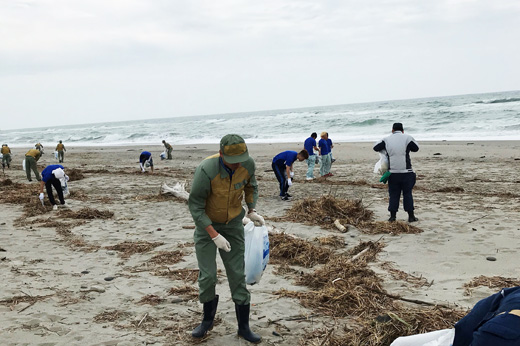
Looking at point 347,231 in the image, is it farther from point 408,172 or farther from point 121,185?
point 121,185

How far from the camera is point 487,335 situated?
5.67 ft

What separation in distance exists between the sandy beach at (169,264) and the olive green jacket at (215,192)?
1118 millimetres

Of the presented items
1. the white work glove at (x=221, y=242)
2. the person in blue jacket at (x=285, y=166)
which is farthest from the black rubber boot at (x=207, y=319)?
the person in blue jacket at (x=285, y=166)

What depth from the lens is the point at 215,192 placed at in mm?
3594

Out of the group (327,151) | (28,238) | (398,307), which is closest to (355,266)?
(398,307)

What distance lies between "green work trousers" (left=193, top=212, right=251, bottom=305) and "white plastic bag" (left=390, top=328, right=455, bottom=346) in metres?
1.56

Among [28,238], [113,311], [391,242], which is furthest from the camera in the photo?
[28,238]

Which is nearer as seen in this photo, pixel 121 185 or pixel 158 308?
pixel 158 308

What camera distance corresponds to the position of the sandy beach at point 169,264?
3.96 metres

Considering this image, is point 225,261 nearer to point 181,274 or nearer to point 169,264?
point 181,274

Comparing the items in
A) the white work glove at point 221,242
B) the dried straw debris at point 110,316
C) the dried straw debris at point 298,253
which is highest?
the white work glove at point 221,242

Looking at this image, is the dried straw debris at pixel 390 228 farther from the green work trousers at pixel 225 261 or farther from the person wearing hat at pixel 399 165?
the green work trousers at pixel 225 261

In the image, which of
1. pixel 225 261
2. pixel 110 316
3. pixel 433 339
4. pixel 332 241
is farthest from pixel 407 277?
pixel 110 316

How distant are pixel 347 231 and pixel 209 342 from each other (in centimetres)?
430
